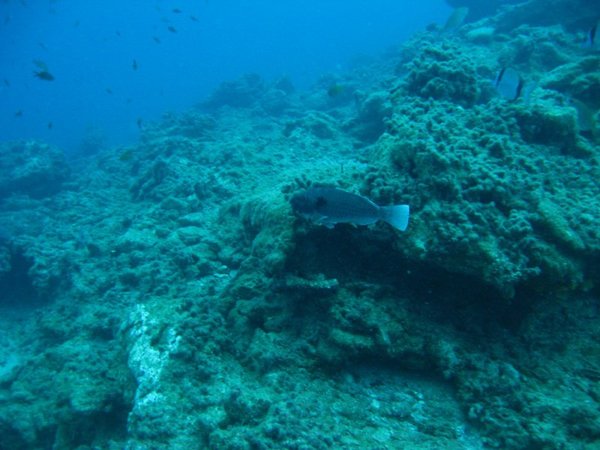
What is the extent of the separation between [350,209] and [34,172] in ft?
55.7

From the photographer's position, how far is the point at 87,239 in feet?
28.5

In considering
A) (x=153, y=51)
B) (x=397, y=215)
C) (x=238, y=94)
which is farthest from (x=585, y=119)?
(x=153, y=51)

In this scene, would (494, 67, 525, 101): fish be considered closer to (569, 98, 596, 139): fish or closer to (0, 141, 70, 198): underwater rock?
(569, 98, 596, 139): fish

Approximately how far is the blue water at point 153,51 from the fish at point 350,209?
16444mm

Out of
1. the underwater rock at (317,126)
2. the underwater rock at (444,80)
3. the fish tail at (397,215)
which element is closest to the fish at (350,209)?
the fish tail at (397,215)

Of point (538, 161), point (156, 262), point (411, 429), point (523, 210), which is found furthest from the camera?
point (156, 262)

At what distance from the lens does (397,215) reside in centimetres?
290

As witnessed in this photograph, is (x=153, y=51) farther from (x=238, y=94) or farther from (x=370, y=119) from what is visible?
(x=370, y=119)

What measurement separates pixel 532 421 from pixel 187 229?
6039 millimetres

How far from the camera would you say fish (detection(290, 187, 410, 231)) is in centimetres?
289

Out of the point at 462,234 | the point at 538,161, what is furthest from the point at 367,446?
the point at 538,161

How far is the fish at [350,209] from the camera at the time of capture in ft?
9.47

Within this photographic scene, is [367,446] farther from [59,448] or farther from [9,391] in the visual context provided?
[9,391]

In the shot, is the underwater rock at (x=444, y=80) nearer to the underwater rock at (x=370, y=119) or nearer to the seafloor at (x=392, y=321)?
the seafloor at (x=392, y=321)
